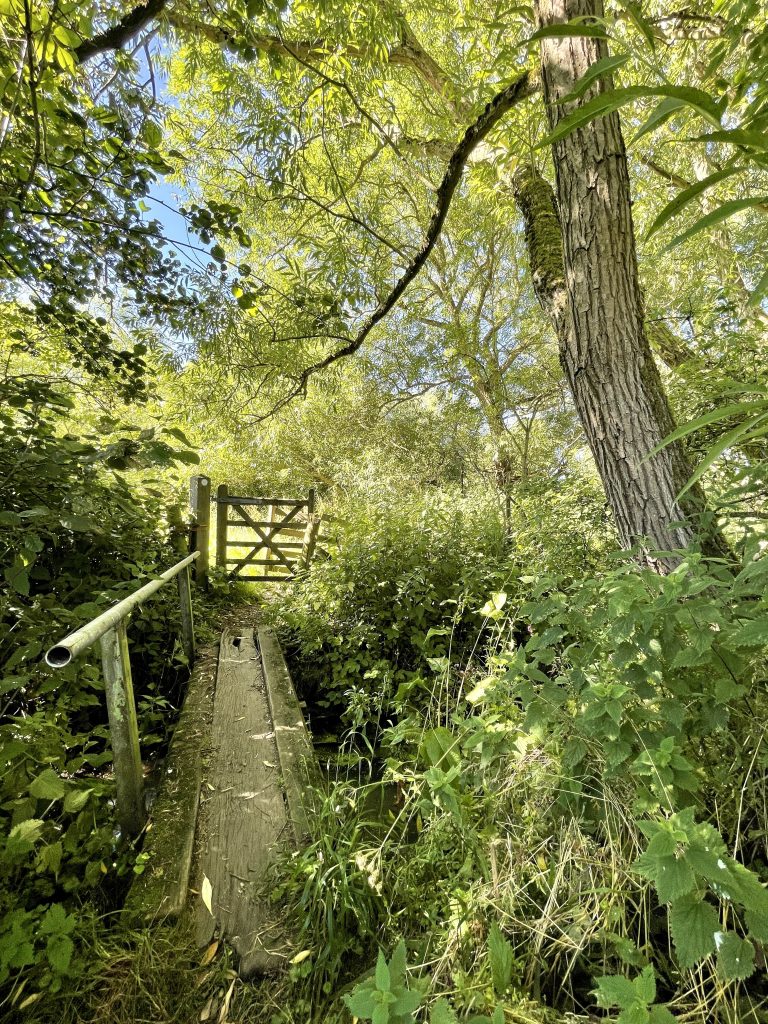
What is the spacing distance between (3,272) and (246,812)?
2.74 metres

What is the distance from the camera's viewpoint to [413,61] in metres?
3.92

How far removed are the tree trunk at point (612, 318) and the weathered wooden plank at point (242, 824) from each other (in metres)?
1.98

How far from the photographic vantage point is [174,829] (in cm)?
185

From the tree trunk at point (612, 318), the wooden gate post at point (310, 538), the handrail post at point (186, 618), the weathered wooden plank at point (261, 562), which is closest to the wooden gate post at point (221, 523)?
the weathered wooden plank at point (261, 562)

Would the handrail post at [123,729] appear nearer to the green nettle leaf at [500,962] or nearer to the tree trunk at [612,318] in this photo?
the green nettle leaf at [500,962]

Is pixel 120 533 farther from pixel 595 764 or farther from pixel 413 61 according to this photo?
pixel 413 61

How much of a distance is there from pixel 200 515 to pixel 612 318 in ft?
15.9

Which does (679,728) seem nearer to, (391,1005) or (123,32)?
(391,1005)

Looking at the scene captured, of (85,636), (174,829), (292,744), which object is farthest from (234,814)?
(85,636)

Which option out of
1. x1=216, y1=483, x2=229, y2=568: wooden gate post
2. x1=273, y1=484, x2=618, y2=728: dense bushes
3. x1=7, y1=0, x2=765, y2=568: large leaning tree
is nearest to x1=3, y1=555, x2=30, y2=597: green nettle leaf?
x1=7, y1=0, x2=765, y2=568: large leaning tree

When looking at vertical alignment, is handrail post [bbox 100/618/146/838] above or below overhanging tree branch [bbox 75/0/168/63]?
below

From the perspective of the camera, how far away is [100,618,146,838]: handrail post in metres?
1.71

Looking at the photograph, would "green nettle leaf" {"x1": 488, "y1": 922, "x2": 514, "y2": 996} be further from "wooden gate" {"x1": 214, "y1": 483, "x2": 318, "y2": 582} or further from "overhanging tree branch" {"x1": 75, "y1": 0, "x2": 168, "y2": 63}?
"wooden gate" {"x1": 214, "y1": 483, "x2": 318, "y2": 582}

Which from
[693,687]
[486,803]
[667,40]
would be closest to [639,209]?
[667,40]
